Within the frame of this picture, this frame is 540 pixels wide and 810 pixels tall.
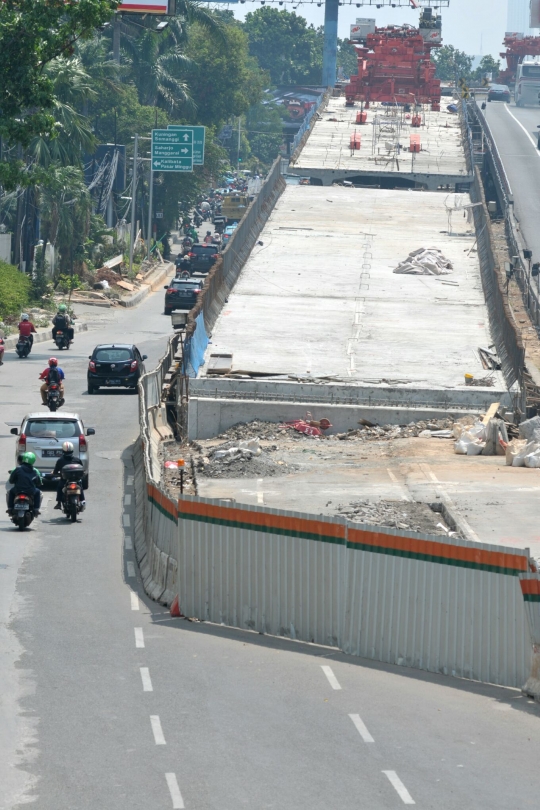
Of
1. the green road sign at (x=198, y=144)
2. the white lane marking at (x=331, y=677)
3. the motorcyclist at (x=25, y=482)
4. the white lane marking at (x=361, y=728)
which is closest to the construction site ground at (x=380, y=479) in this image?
the motorcyclist at (x=25, y=482)

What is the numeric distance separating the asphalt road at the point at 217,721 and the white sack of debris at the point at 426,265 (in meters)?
36.7

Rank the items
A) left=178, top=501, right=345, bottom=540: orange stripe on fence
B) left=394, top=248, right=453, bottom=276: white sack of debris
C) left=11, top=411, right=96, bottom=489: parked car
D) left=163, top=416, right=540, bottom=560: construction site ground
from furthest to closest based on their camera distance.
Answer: left=394, top=248, right=453, bottom=276: white sack of debris
left=11, top=411, right=96, bottom=489: parked car
left=163, top=416, right=540, bottom=560: construction site ground
left=178, top=501, right=345, bottom=540: orange stripe on fence

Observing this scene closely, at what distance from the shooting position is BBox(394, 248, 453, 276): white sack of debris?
55.3 m

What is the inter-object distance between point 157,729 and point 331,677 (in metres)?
2.71

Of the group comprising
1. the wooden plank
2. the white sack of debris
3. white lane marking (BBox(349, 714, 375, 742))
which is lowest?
the wooden plank

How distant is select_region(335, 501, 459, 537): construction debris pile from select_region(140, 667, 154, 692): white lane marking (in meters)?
9.08

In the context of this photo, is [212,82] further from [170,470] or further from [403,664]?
[403,664]

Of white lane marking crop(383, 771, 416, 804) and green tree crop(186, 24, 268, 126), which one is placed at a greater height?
green tree crop(186, 24, 268, 126)

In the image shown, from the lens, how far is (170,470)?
3034 cm

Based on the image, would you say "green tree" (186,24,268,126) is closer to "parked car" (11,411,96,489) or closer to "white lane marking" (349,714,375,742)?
"parked car" (11,411,96,489)

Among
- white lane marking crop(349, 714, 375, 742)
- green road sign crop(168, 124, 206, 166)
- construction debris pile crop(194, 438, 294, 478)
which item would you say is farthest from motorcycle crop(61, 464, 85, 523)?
green road sign crop(168, 124, 206, 166)

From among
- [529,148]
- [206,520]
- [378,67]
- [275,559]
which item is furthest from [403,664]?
[378,67]

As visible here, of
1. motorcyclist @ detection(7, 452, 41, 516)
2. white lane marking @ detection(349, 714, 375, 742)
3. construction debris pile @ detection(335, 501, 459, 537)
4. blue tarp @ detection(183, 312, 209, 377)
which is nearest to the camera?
white lane marking @ detection(349, 714, 375, 742)

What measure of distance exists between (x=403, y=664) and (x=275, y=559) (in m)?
2.12
